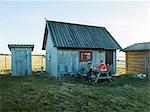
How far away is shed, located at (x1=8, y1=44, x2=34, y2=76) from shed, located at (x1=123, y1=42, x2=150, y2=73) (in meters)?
11.5

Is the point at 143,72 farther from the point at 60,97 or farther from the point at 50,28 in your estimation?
the point at 60,97

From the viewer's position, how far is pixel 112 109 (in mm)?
8500

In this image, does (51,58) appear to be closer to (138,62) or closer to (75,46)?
(75,46)

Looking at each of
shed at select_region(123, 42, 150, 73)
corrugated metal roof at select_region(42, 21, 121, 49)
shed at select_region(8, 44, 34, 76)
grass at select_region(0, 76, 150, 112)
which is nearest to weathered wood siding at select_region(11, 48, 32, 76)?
shed at select_region(8, 44, 34, 76)

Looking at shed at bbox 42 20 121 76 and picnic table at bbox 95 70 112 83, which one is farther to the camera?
shed at bbox 42 20 121 76

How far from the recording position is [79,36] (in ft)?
63.8

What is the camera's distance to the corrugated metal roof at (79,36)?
58.8 ft

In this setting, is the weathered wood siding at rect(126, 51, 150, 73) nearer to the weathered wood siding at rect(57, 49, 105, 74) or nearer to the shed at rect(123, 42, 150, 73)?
the shed at rect(123, 42, 150, 73)

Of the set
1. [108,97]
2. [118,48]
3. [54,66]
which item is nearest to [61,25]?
[54,66]

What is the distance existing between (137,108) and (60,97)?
11.7 feet

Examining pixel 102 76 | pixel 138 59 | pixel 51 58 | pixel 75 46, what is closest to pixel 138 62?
pixel 138 59

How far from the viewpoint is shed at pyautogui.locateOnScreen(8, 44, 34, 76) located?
58.3ft

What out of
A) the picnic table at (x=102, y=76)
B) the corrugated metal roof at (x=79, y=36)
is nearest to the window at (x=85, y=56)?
the corrugated metal roof at (x=79, y=36)

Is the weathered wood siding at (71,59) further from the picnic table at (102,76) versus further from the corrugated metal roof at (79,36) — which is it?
the picnic table at (102,76)
